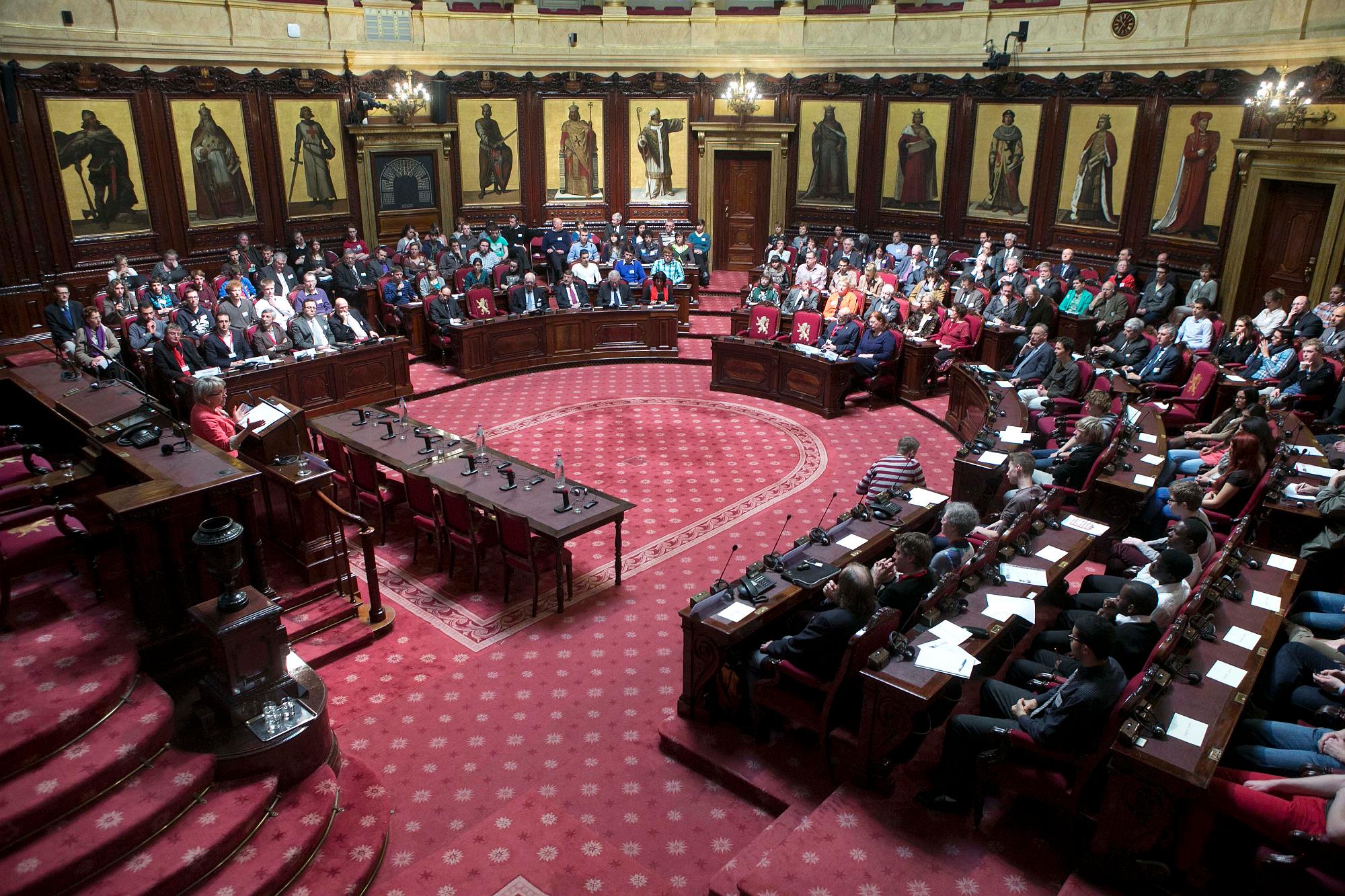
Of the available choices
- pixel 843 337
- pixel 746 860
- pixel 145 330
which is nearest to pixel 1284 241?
pixel 843 337

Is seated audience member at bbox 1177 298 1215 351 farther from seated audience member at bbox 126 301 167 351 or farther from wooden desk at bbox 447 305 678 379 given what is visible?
seated audience member at bbox 126 301 167 351

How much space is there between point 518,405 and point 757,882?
8455mm

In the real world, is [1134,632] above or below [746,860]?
above

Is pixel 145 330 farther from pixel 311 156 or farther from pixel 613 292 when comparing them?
pixel 613 292

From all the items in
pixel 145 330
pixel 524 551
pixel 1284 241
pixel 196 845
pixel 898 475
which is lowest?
pixel 196 845

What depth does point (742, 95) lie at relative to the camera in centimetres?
1698

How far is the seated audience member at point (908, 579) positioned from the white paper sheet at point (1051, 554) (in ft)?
3.87

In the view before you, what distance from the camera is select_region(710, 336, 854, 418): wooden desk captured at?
455 inches

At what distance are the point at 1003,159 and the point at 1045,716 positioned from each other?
539 inches

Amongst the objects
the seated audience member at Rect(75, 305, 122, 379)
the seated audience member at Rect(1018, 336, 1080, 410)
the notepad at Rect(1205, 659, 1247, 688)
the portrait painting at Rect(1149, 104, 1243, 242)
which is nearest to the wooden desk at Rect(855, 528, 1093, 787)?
the notepad at Rect(1205, 659, 1247, 688)

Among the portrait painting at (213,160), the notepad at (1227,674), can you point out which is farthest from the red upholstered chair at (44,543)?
the portrait painting at (213,160)

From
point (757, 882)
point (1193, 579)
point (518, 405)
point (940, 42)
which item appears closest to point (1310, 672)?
point (1193, 579)

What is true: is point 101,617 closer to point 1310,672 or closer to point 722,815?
point 722,815

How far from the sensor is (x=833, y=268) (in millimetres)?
16219
